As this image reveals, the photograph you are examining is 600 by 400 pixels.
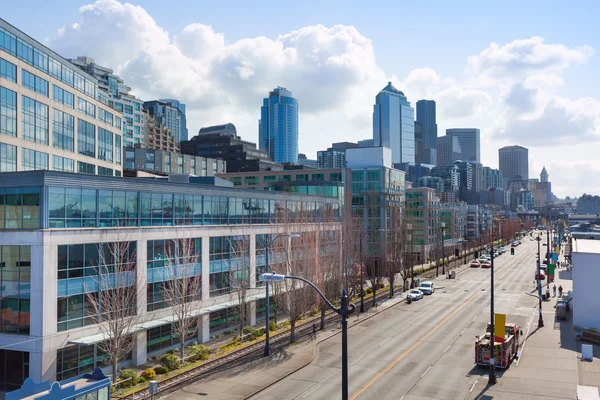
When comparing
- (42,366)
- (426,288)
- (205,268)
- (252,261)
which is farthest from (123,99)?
(42,366)

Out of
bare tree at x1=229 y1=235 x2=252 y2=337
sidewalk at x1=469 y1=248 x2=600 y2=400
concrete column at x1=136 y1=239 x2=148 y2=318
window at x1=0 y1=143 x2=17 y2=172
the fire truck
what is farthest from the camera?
window at x1=0 y1=143 x2=17 y2=172

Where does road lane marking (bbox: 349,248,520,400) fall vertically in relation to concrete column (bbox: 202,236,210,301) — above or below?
below

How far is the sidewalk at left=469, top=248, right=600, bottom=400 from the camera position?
3031 centimetres

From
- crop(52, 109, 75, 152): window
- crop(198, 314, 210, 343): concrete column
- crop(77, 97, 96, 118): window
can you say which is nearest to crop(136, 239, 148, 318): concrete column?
crop(198, 314, 210, 343): concrete column

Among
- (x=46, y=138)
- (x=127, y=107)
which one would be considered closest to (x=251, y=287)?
(x=46, y=138)

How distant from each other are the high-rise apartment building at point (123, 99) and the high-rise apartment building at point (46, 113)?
98.4 meters

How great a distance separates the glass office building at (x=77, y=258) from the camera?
31.5 m

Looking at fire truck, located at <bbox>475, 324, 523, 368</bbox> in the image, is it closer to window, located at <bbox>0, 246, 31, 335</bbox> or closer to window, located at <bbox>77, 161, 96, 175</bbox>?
window, located at <bbox>0, 246, 31, 335</bbox>

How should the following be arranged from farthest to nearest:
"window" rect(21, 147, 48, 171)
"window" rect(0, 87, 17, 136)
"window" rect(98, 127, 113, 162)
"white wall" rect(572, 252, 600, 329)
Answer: "window" rect(98, 127, 113, 162) < "window" rect(21, 147, 48, 171) < "window" rect(0, 87, 17, 136) < "white wall" rect(572, 252, 600, 329)

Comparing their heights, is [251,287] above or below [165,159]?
below

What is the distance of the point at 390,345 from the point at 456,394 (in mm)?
12366

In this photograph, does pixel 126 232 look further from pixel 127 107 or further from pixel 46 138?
pixel 127 107

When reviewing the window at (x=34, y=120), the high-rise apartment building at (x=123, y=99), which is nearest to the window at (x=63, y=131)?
the window at (x=34, y=120)

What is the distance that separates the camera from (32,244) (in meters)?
31.6
